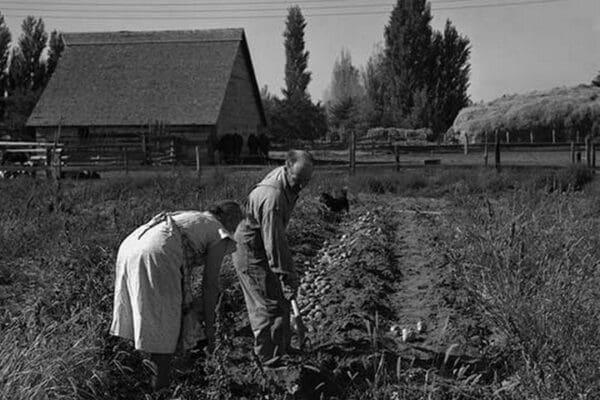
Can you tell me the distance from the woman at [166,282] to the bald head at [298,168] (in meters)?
0.59

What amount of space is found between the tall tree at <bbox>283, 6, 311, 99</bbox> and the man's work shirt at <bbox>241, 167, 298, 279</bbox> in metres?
54.4

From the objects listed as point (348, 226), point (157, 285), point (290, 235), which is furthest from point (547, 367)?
point (348, 226)

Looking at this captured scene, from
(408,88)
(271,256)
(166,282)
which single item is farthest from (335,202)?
(408,88)

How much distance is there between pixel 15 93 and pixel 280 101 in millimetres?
16283

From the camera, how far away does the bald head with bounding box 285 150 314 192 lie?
197 inches

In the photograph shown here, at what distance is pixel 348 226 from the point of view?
12.8 m

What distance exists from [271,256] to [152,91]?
98.0ft

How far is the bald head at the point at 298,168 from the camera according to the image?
501 centimetres

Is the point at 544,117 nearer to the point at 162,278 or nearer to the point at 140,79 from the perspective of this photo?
the point at 140,79

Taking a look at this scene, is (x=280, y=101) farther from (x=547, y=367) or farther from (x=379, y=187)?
(x=547, y=367)

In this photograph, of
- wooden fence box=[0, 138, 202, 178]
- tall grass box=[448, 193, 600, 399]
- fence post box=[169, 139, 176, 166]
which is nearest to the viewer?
tall grass box=[448, 193, 600, 399]

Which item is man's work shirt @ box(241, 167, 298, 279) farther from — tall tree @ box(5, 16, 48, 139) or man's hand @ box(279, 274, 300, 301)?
tall tree @ box(5, 16, 48, 139)

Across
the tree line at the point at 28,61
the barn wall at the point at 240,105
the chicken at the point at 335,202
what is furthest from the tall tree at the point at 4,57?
the chicken at the point at 335,202

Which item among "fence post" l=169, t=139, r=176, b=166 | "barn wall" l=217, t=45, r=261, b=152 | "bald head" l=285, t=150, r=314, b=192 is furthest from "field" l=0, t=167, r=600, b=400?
"barn wall" l=217, t=45, r=261, b=152
